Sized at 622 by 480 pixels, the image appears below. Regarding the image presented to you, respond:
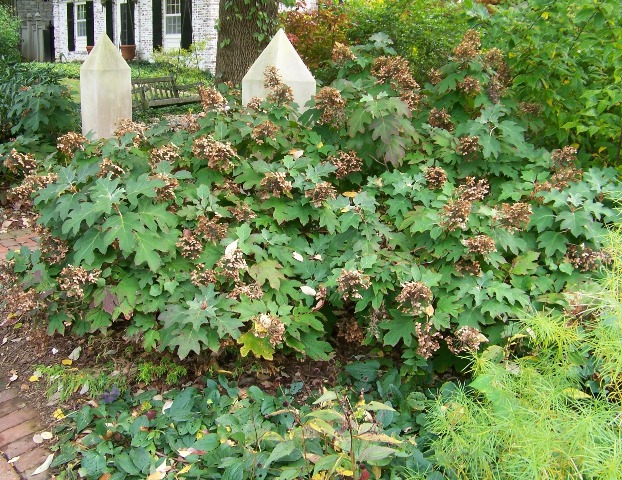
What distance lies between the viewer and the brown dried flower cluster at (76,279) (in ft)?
9.20

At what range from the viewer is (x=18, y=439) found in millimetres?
2787

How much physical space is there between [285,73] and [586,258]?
2.63m

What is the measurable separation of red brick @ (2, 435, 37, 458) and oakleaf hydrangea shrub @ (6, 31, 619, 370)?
0.55m

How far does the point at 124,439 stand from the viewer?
2.72m

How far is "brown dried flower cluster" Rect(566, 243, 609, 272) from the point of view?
2994 mm

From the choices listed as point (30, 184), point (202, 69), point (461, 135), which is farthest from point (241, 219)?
point (202, 69)

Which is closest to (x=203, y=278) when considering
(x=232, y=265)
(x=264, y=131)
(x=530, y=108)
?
(x=232, y=265)

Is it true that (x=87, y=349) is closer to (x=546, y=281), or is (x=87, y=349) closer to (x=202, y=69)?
(x=546, y=281)

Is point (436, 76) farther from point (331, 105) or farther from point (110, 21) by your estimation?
point (110, 21)

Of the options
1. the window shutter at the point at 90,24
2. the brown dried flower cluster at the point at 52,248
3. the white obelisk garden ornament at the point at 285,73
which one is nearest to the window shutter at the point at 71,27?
the window shutter at the point at 90,24

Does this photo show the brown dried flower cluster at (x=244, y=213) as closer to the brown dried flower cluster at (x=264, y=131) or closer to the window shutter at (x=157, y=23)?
the brown dried flower cluster at (x=264, y=131)

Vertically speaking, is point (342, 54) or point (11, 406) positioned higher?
point (342, 54)

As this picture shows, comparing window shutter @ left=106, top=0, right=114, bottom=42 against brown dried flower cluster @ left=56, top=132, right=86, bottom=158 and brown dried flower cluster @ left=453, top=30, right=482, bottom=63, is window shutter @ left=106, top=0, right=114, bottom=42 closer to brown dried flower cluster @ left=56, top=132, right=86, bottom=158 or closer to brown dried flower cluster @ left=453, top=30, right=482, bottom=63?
brown dried flower cluster @ left=56, top=132, right=86, bottom=158

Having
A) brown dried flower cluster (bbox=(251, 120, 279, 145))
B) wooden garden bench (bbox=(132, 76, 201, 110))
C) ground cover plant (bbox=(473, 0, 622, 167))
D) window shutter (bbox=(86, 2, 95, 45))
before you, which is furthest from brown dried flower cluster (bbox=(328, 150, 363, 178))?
window shutter (bbox=(86, 2, 95, 45))
